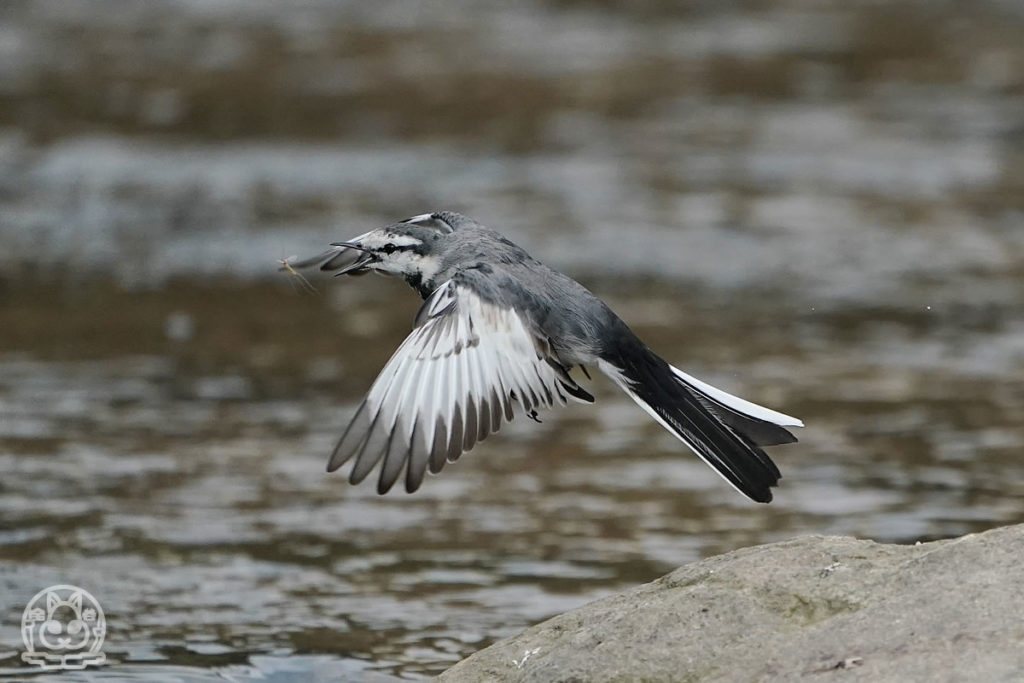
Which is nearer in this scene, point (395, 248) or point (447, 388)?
point (447, 388)

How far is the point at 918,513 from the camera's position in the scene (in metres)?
8.56

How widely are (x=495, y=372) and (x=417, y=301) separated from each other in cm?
684

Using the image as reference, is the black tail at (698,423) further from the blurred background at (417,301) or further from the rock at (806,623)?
the blurred background at (417,301)

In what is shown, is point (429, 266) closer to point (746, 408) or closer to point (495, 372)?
point (495, 372)

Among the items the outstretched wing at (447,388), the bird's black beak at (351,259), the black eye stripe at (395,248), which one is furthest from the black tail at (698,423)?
the bird's black beak at (351,259)

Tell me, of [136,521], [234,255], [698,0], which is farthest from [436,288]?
[698,0]

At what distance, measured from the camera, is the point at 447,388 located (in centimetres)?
569

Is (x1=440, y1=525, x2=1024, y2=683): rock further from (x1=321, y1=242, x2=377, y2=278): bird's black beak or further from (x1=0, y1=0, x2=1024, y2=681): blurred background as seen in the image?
(x1=321, y1=242, x2=377, y2=278): bird's black beak

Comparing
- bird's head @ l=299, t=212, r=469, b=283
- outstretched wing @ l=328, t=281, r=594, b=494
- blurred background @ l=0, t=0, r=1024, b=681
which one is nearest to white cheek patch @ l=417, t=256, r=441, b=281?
bird's head @ l=299, t=212, r=469, b=283

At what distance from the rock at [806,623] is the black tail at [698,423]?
42cm

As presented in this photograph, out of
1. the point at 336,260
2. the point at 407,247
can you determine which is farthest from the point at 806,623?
the point at 336,260

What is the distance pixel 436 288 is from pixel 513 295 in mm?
357

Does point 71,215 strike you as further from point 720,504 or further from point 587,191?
point 720,504

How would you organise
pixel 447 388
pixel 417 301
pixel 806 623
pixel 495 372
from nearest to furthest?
1. pixel 806 623
2. pixel 447 388
3. pixel 495 372
4. pixel 417 301
